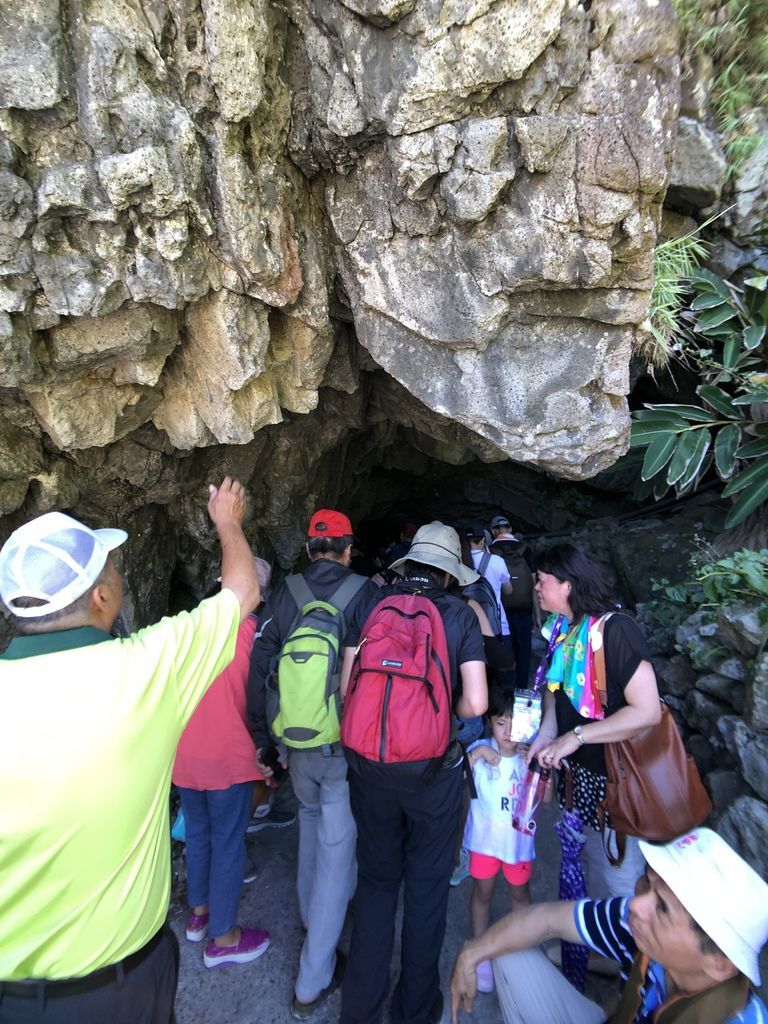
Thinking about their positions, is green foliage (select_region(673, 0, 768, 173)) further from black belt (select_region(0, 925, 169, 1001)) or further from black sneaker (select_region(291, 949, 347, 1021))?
black sneaker (select_region(291, 949, 347, 1021))

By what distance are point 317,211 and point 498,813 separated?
2.82 m

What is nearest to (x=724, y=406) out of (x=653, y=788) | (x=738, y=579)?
(x=738, y=579)

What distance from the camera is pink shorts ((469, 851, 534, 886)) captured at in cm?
233

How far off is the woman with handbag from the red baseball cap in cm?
87

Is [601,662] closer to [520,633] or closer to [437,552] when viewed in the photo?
[437,552]

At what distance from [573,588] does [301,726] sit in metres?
1.19

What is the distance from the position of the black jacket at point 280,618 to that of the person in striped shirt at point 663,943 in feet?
3.97

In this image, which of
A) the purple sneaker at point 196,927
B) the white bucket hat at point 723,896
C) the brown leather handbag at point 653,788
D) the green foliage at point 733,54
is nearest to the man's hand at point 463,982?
the white bucket hat at point 723,896

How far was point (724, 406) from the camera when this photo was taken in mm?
4199

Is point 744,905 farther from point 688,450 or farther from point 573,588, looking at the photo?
point 688,450

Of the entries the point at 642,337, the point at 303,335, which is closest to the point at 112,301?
the point at 303,335

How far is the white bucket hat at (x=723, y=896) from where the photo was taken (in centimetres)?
114

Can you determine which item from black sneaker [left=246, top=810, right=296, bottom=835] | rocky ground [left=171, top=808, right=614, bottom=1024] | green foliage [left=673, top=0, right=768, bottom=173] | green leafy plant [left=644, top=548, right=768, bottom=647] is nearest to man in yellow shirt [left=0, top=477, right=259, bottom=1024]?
Answer: rocky ground [left=171, top=808, right=614, bottom=1024]

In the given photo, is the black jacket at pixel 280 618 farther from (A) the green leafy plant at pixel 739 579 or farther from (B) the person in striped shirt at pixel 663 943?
(A) the green leafy plant at pixel 739 579
